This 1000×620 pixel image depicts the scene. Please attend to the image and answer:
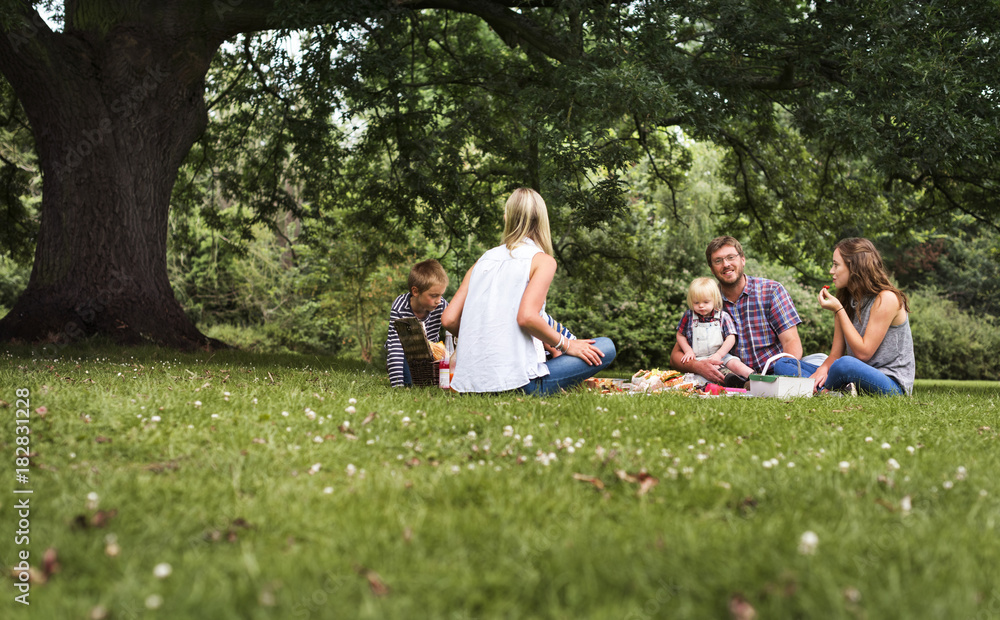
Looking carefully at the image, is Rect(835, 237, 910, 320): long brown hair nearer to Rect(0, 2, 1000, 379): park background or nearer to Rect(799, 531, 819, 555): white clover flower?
Rect(0, 2, 1000, 379): park background

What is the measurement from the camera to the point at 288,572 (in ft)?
6.53

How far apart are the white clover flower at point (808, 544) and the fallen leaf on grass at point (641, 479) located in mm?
752

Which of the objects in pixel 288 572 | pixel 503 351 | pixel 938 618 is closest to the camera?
pixel 938 618

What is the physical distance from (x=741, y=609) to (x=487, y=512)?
102 cm

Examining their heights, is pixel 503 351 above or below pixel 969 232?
below

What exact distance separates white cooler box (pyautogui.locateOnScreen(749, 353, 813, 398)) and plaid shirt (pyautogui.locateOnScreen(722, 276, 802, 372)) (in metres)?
0.95

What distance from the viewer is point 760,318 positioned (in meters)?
7.11

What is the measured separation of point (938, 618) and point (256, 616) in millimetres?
1742

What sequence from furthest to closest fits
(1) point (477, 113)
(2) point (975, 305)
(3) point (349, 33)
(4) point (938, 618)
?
1. (2) point (975, 305)
2. (1) point (477, 113)
3. (3) point (349, 33)
4. (4) point (938, 618)

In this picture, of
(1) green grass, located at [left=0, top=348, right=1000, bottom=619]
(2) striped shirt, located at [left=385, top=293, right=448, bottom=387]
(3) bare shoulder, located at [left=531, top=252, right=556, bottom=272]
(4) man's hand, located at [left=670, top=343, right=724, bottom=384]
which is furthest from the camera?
(4) man's hand, located at [left=670, top=343, right=724, bottom=384]

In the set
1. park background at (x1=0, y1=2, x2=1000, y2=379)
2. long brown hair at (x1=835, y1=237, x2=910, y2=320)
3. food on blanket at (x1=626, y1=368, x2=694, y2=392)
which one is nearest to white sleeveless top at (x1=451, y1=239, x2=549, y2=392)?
food on blanket at (x1=626, y1=368, x2=694, y2=392)

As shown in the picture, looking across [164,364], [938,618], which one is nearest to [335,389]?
[164,364]

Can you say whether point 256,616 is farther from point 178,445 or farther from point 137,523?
point 178,445

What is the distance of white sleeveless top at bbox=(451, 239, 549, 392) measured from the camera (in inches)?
209
